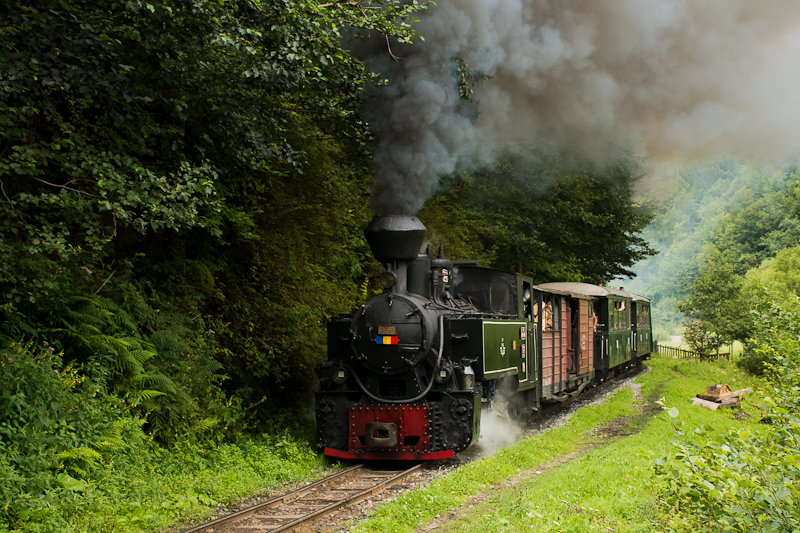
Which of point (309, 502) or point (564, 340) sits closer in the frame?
point (309, 502)

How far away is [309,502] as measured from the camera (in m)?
6.73

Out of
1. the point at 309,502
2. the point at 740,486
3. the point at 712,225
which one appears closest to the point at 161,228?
the point at 309,502

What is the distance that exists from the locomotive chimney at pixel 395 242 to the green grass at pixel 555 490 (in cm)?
252

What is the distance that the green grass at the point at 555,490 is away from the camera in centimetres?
553

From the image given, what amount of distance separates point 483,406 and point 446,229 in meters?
10.7

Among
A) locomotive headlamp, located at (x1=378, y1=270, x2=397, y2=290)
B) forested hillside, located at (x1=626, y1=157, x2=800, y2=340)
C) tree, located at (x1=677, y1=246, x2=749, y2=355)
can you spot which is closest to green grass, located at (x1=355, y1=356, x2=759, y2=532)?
locomotive headlamp, located at (x1=378, y1=270, x2=397, y2=290)

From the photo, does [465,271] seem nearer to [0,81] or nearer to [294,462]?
[294,462]

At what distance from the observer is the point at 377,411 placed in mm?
8328

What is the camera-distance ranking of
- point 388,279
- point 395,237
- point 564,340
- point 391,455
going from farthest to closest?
point 564,340
point 388,279
point 395,237
point 391,455

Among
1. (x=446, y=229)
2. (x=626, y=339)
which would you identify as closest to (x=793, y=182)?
(x=626, y=339)

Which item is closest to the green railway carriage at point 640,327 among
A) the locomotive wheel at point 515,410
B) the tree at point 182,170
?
the locomotive wheel at point 515,410

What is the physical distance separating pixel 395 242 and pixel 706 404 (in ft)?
32.6

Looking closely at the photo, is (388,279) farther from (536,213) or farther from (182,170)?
(536,213)

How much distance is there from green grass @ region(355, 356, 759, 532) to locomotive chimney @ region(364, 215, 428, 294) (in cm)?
252
